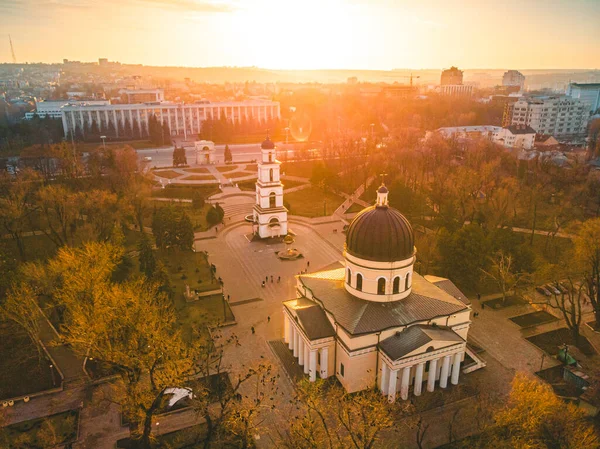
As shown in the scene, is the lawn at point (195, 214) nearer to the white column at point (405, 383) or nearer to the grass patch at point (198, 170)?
the grass patch at point (198, 170)

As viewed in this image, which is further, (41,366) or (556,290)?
(556,290)

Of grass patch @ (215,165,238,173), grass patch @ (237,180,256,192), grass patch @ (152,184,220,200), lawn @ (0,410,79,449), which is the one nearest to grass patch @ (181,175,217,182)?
grass patch @ (215,165,238,173)

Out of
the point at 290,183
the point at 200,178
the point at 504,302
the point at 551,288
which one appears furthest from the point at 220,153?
the point at 551,288

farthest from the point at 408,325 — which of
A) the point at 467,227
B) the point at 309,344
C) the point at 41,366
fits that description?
the point at 41,366

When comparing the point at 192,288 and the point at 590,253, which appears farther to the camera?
the point at 192,288

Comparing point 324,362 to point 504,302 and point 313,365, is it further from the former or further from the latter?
point 504,302

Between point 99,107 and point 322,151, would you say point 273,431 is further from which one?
point 99,107

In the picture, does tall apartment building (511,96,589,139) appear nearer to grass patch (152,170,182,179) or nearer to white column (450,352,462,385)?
grass patch (152,170,182,179)
